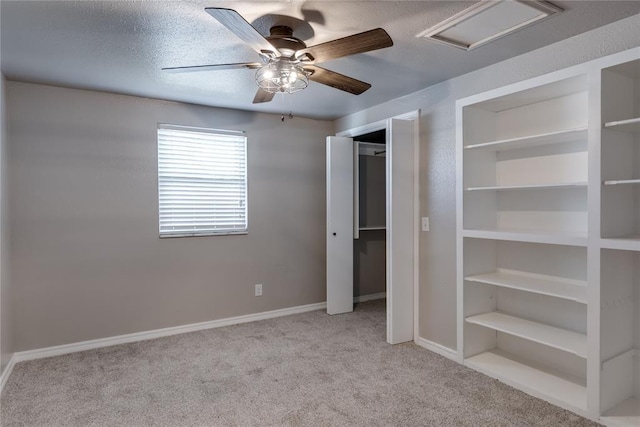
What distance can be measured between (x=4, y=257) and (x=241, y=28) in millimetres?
2636

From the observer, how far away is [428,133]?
3.29 meters

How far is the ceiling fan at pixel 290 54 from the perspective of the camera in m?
1.75

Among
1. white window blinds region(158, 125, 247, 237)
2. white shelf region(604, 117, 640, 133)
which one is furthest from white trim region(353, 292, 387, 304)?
white shelf region(604, 117, 640, 133)

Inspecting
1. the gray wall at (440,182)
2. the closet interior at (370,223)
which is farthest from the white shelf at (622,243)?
the closet interior at (370,223)

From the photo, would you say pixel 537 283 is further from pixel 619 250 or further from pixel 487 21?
pixel 487 21

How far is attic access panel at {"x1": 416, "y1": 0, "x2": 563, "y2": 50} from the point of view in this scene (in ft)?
6.23

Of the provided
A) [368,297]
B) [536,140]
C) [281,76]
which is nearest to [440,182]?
[536,140]

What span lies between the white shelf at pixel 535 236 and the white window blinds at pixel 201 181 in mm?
2374

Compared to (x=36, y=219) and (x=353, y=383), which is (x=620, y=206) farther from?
(x=36, y=219)

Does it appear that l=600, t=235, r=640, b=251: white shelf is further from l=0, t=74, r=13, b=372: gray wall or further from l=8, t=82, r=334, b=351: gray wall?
l=0, t=74, r=13, b=372: gray wall

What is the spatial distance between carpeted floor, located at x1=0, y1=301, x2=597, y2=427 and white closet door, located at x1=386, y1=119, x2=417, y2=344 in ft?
0.77

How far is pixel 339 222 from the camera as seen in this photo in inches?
169

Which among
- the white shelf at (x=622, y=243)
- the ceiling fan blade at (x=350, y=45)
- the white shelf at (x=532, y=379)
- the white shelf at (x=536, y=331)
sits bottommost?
the white shelf at (x=532, y=379)

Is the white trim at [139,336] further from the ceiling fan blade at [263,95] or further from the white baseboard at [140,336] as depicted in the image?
the ceiling fan blade at [263,95]
